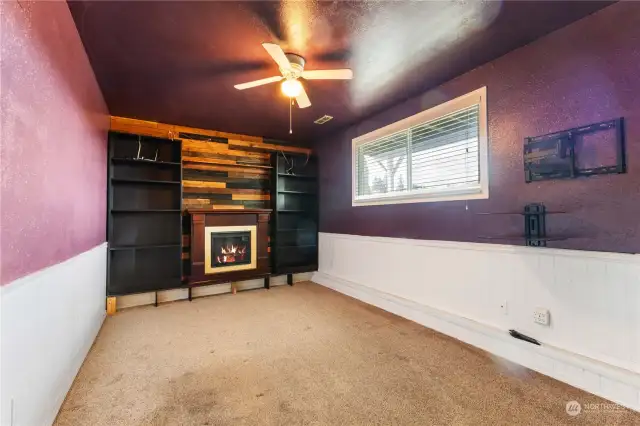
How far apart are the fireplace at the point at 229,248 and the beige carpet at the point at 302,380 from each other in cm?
110

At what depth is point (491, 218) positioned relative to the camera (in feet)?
8.02

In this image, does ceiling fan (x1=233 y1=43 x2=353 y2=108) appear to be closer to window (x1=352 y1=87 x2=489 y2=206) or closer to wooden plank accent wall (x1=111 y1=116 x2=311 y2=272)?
window (x1=352 y1=87 x2=489 y2=206)

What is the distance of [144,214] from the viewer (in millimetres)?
3762

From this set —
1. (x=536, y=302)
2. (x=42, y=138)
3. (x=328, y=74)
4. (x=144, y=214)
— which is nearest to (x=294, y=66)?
(x=328, y=74)

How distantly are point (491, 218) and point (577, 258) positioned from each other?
2.13ft

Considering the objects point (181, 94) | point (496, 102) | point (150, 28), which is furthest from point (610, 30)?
point (181, 94)

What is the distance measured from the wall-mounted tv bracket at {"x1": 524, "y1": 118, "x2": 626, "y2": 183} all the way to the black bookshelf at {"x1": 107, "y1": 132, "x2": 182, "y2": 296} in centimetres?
393

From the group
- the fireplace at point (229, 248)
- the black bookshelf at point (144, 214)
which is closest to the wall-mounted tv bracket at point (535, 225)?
the fireplace at point (229, 248)

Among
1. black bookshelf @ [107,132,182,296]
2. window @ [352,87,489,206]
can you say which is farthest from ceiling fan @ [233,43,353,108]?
black bookshelf @ [107,132,182,296]

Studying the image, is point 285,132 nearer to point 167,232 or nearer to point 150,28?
point 167,232

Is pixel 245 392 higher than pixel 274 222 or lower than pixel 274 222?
lower

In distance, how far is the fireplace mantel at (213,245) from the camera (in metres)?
3.84

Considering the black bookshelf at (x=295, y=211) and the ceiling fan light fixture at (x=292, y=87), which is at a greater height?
the ceiling fan light fixture at (x=292, y=87)

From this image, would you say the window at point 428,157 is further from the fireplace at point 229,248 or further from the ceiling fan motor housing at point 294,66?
the fireplace at point 229,248
